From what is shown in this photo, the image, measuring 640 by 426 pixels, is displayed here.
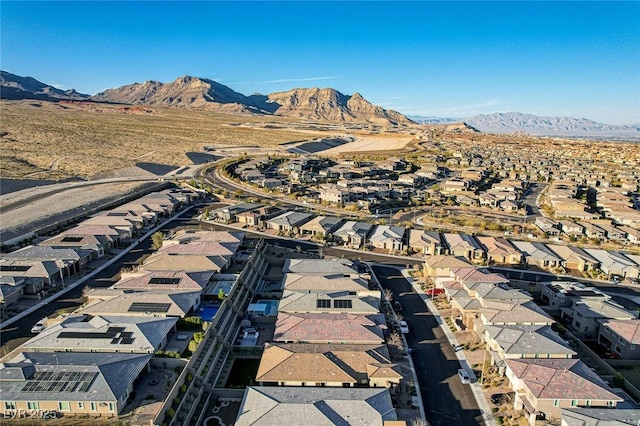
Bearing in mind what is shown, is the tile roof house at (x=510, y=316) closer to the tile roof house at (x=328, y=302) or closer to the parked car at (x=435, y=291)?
the parked car at (x=435, y=291)

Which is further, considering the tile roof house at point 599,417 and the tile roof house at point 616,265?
the tile roof house at point 616,265

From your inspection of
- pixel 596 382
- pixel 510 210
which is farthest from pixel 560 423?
pixel 510 210

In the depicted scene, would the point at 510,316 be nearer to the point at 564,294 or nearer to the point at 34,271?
the point at 564,294

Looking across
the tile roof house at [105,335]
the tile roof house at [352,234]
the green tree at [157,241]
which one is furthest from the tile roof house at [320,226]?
the tile roof house at [105,335]

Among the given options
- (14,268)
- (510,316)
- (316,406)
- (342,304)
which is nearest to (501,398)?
(510,316)

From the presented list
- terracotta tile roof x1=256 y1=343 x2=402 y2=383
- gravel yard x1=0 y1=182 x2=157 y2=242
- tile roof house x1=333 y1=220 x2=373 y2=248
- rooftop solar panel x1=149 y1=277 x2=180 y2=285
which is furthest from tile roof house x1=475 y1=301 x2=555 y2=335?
gravel yard x1=0 y1=182 x2=157 y2=242

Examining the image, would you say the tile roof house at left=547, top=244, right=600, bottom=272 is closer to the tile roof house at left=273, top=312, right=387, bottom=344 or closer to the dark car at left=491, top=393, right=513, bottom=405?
the dark car at left=491, top=393, right=513, bottom=405
